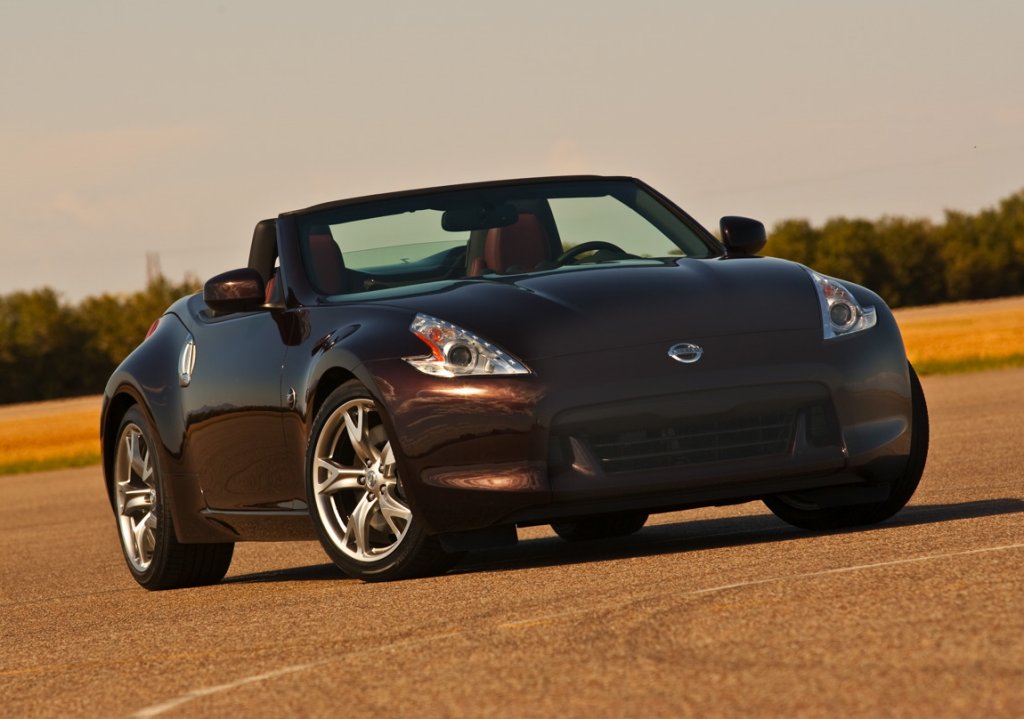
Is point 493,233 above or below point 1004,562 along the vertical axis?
above

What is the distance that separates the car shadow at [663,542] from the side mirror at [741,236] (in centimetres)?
117

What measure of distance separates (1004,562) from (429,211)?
3379 millimetres

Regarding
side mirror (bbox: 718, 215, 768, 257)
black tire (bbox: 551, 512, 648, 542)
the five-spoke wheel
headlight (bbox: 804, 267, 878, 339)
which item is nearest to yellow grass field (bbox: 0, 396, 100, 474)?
the five-spoke wheel

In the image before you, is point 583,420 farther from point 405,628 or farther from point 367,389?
point 405,628

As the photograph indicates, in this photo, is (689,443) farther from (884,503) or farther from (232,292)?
(232,292)

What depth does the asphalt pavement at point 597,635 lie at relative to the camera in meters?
4.11

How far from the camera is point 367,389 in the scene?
6793 mm

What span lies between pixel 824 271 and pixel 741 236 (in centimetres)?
12029

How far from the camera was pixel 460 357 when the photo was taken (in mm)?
6648

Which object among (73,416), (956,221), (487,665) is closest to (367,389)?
(487,665)

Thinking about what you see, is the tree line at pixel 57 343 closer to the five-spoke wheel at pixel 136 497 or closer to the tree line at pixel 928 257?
the tree line at pixel 928 257

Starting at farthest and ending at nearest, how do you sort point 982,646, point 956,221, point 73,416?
point 956,221 → point 73,416 → point 982,646

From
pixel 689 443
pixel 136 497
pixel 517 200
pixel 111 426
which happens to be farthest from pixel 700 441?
pixel 111 426

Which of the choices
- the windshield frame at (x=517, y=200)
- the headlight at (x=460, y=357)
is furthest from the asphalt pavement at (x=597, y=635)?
the windshield frame at (x=517, y=200)
